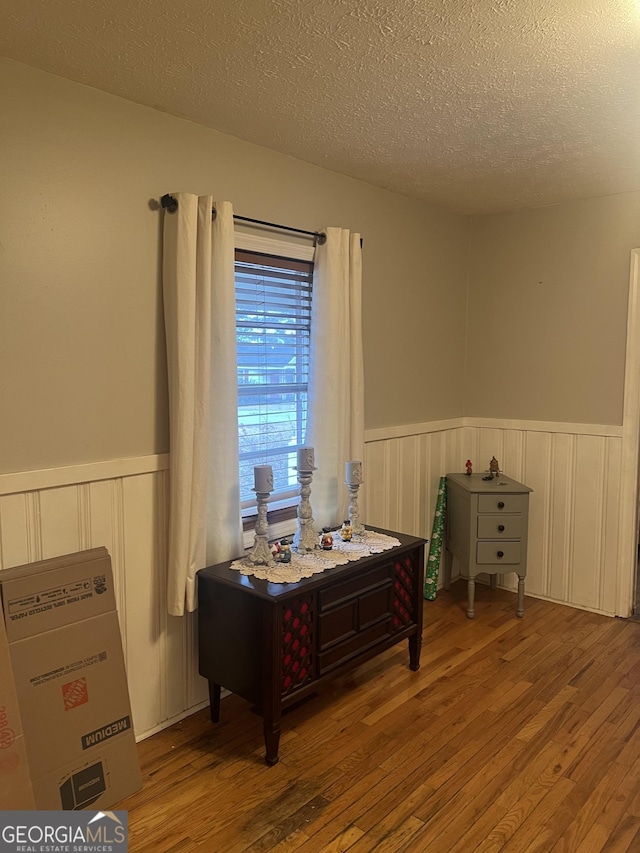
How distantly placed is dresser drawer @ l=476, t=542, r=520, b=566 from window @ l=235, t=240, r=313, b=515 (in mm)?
1246

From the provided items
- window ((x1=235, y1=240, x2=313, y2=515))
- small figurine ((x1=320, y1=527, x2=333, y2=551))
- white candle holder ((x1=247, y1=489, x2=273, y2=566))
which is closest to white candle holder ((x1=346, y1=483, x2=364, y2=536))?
small figurine ((x1=320, y1=527, x2=333, y2=551))

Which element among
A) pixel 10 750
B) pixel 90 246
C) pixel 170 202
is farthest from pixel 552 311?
pixel 10 750

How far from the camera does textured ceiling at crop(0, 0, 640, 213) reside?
170cm

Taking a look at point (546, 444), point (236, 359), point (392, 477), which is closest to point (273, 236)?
point (236, 359)

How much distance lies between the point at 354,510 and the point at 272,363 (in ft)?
2.65

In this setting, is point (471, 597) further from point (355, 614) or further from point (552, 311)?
point (552, 311)

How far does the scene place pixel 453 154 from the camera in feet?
9.34

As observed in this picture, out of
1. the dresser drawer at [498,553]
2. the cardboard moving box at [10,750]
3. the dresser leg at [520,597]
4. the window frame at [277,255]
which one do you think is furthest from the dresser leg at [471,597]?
the cardboard moving box at [10,750]

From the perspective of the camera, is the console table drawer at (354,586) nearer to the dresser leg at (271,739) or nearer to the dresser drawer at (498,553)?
the dresser leg at (271,739)

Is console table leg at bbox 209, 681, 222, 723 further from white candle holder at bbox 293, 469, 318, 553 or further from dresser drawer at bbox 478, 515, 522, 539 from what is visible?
dresser drawer at bbox 478, 515, 522, 539

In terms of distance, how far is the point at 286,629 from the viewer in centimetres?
233

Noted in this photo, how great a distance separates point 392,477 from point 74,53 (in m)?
2.54

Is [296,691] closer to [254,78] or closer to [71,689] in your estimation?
[71,689]

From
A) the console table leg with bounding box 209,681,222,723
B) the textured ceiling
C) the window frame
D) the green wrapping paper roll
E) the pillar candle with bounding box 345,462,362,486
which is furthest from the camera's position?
the green wrapping paper roll
